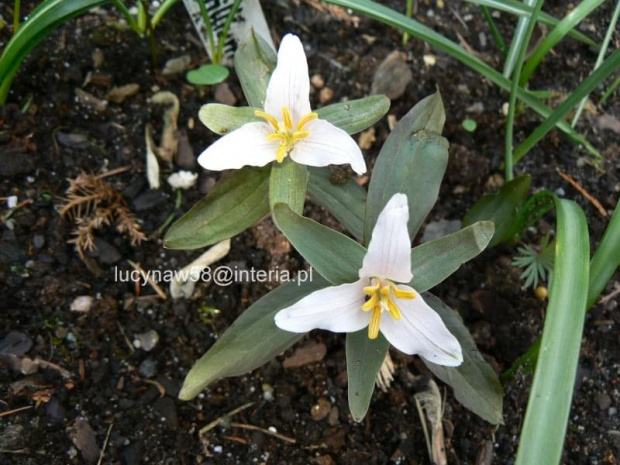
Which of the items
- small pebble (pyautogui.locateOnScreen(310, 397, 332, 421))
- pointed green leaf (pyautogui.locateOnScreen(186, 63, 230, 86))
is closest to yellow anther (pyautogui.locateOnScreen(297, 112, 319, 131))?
pointed green leaf (pyautogui.locateOnScreen(186, 63, 230, 86))

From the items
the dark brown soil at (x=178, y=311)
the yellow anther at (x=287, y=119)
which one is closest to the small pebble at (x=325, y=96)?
the dark brown soil at (x=178, y=311)

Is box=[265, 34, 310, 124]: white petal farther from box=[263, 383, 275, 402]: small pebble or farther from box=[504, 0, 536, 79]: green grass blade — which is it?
box=[504, 0, 536, 79]: green grass blade

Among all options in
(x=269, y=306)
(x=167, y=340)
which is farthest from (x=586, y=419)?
(x=167, y=340)

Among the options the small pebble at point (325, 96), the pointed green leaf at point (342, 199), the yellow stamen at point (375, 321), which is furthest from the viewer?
the small pebble at point (325, 96)

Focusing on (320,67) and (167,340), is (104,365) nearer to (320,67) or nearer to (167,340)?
(167,340)

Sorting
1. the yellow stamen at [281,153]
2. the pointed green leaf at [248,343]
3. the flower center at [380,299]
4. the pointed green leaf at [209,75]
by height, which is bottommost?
the pointed green leaf at [248,343]

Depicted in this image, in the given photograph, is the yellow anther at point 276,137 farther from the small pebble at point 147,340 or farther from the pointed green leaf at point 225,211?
the small pebble at point 147,340
